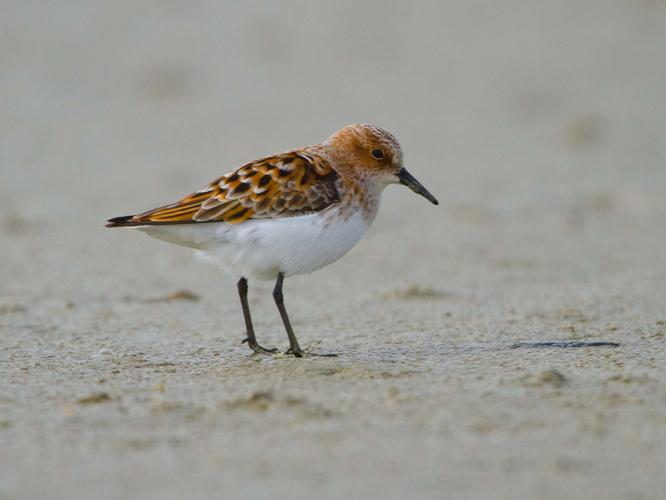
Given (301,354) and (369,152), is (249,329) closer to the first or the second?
(301,354)

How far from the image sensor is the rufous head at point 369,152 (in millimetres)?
5961

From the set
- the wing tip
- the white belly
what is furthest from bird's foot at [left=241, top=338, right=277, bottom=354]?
the wing tip

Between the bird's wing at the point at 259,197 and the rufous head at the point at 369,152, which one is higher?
the rufous head at the point at 369,152

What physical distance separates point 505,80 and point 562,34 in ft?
4.06

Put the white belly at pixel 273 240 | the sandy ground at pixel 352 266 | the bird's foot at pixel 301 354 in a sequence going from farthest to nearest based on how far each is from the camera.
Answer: the bird's foot at pixel 301 354 → the white belly at pixel 273 240 → the sandy ground at pixel 352 266

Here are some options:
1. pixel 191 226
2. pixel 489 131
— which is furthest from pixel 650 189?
pixel 191 226

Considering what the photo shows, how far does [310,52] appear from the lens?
13.6 m

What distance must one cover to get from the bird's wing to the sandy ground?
0.69 m

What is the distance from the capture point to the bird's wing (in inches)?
220

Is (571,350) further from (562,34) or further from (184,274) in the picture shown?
(562,34)

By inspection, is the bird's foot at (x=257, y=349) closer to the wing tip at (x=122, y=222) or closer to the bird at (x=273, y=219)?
the bird at (x=273, y=219)

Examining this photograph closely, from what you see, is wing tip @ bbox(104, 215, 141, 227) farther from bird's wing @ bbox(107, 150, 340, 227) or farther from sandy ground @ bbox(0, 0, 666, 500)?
sandy ground @ bbox(0, 0, 666, 500)

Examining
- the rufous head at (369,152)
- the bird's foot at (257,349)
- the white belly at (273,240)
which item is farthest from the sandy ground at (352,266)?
the rufous head at (369,152)

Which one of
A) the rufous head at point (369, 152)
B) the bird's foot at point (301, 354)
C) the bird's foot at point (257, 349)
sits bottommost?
the bird's foot at point (301, 354)
